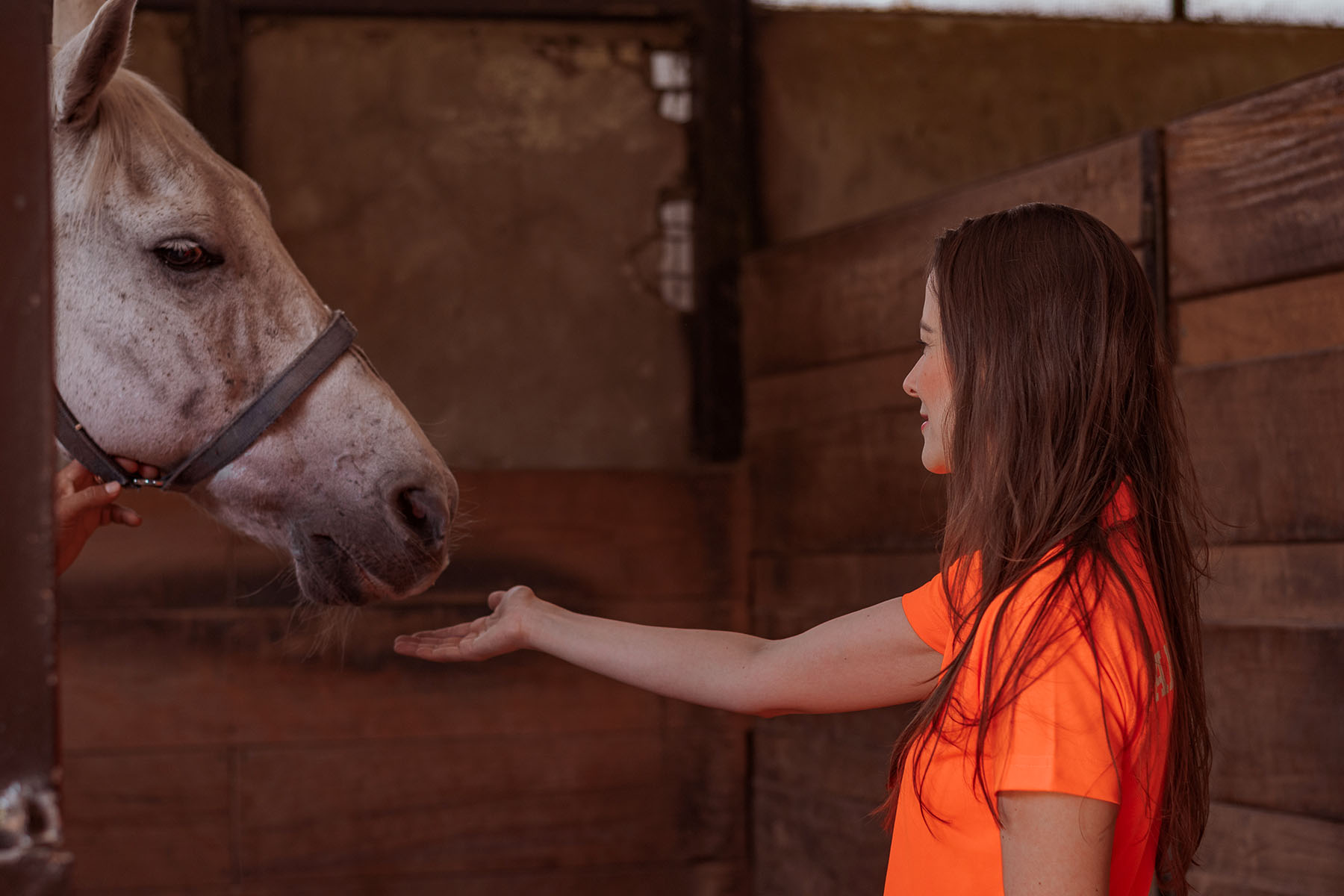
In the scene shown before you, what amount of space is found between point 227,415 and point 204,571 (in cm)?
119

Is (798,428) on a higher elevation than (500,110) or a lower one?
lower

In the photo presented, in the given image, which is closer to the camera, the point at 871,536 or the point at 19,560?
the point at 19,560

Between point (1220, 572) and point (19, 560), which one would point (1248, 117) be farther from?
point (19, 560)

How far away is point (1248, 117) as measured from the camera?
147 cm

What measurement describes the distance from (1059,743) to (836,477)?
161cm

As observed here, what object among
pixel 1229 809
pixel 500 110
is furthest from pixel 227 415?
pixel 500 110

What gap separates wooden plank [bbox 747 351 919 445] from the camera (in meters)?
2.07

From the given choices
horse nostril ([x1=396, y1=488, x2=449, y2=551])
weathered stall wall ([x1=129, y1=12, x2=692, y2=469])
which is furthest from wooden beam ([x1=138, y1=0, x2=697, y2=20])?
horse nostril ([x1=396, y1=488, x2=449, y2=551])

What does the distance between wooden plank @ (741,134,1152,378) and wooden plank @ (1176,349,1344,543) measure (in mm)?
275

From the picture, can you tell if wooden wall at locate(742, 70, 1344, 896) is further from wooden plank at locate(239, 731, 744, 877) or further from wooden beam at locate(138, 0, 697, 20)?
wooden beam at locate(138, 0, 697, 20)

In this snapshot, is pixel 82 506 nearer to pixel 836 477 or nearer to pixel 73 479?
pixel 73 479

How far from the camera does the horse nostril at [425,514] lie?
1184 mm

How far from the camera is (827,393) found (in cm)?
225

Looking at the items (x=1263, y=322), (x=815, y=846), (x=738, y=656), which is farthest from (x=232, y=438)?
(x=815, y=846)
